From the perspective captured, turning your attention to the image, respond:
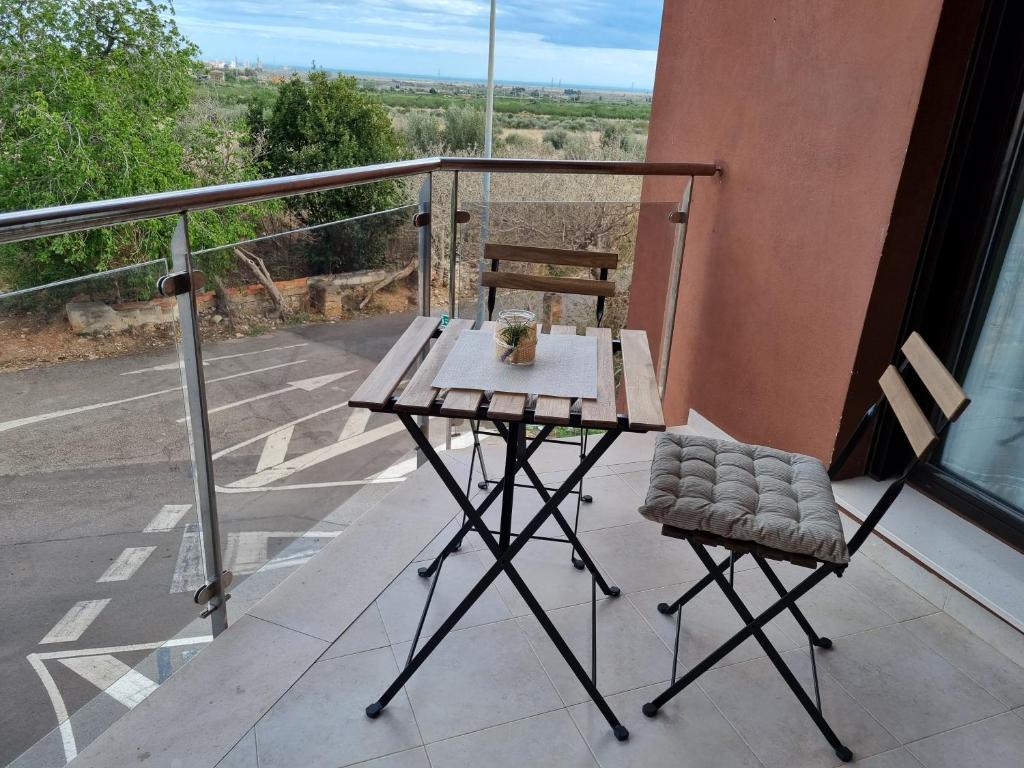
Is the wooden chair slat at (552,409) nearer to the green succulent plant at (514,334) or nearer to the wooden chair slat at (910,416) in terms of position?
the green succulent plant at (514,334)

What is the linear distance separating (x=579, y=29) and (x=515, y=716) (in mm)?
33567

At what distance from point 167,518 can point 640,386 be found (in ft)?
4.00

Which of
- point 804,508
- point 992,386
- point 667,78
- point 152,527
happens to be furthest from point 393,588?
point 667,78

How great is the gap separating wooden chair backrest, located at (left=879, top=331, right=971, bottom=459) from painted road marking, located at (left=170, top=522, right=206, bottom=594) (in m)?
1.74

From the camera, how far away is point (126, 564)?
1.73 meters

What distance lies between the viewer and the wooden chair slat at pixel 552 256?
2877mm

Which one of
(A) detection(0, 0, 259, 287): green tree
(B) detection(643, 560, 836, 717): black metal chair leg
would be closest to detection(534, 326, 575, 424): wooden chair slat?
(B) detection(643, 560, 836, 717): black metal chair leg

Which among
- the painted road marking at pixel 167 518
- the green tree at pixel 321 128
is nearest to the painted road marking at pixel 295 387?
the painted road marking at pixel 167 518

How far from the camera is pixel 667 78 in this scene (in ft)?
13.2

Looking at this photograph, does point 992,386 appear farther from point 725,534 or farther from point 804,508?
point 725,534

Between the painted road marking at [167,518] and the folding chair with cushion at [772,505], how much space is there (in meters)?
1.15

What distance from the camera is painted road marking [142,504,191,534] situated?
1.78 meters

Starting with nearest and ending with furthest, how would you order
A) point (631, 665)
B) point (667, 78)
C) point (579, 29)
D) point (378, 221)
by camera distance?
point (631, 665), point (378, 221), point (667, 78), point (579, 29)

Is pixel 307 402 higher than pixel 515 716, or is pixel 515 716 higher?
pixel 307 402
